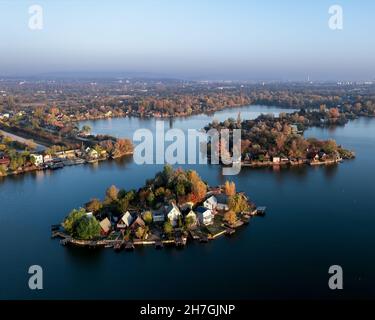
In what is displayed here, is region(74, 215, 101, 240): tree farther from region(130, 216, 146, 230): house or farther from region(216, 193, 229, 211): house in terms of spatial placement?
region(216, 193, 229, 211): house

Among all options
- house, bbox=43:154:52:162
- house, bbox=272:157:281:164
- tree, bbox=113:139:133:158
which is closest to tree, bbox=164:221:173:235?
house, bbox=272:157:281:164

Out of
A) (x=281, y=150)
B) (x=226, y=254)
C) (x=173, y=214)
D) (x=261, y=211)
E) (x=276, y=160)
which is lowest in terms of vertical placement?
(x=226, y=254)

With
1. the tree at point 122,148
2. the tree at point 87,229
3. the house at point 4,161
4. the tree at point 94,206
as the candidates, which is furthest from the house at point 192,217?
the house at point 4,161

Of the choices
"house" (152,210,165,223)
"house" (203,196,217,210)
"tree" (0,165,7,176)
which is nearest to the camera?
"house" (152,210,165,223)

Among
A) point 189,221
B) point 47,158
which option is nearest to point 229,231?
point 189,221

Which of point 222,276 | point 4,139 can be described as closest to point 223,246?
point 222,276

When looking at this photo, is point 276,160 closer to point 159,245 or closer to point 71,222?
point 159,245
